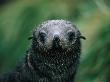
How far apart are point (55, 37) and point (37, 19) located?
5.53m

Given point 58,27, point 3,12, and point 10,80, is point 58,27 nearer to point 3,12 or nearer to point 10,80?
point 10,80

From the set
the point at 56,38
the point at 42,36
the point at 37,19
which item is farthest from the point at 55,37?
the point at 37,19

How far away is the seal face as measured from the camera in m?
6.53

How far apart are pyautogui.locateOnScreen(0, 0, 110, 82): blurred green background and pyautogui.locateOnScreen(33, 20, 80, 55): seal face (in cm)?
331

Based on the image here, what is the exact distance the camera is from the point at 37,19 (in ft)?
39.4

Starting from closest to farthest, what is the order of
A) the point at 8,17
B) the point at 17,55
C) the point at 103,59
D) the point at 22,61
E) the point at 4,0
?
the point at 22,61
the point at 103,59
the point at 17,55
the point at 8,17
the point at 4,0

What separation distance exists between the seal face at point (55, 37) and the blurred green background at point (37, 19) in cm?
331

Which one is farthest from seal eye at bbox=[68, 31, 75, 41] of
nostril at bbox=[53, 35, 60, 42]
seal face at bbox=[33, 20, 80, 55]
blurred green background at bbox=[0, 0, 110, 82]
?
blurred green background at bbox=[0, 0, 110, 82]

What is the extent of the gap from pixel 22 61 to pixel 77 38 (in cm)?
76

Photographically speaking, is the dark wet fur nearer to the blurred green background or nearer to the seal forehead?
the seal forehead

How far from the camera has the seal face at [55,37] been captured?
6531 mm

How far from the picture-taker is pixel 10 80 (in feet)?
23.7

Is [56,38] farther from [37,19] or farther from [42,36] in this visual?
[37,19]

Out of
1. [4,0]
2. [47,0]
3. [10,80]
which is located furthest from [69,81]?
[4,0]
